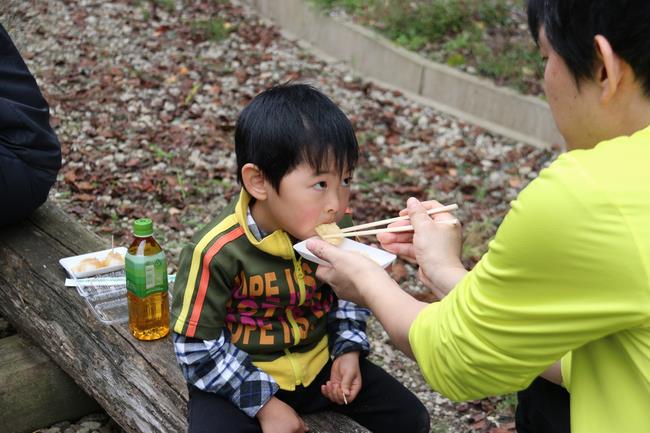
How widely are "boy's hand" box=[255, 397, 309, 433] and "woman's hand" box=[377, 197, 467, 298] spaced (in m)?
0.56

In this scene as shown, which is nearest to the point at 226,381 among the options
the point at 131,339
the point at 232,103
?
the point at 131,339

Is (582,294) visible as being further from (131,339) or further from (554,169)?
(131,339)

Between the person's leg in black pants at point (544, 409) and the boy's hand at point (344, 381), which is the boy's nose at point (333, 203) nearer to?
the boy's hand at point (344, 381)

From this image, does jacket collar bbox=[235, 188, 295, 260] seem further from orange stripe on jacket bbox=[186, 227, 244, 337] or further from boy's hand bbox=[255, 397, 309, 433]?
boy's hand bbox=[255, 397, 309, 433]

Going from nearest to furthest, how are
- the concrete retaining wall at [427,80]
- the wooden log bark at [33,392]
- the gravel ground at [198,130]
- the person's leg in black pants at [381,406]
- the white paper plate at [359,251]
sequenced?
the white paper plate at [359,251] → the person's leg in black pants at [381,406] → the wooden log bark at [33,392] → the gravel ground at [198,130] → the concrete retaining wall at [427,80]

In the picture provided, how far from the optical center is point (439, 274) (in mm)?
2326

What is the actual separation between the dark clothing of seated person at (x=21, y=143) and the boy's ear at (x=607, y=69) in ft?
8.48

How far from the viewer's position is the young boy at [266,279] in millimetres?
2363

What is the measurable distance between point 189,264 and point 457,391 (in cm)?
88

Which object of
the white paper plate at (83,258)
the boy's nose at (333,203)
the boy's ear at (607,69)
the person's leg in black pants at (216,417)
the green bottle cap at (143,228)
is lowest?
the white paper plate at (83,258)

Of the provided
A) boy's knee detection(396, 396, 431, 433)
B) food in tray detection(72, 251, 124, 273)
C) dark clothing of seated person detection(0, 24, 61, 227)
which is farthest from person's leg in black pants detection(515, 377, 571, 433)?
dark clothing of seated person detection(0, 24, 61, 227)

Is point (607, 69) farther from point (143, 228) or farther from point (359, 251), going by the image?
point (143, 228)

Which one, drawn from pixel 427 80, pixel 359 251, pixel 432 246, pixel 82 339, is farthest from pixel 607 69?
pixel 427 80

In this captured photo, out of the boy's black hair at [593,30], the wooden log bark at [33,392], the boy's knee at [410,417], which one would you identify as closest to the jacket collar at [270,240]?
the boy's knee at [410,417]
